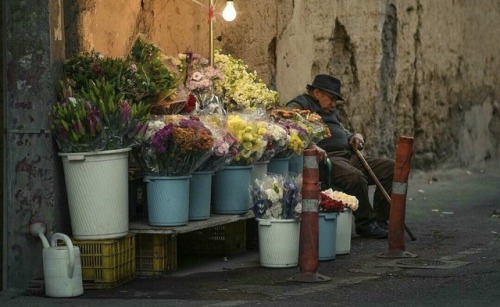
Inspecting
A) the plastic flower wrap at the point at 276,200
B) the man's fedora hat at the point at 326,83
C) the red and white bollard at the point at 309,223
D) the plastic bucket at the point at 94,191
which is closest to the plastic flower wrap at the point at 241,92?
the man's fedora hat at the point at 326,83

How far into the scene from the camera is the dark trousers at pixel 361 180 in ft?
40.0

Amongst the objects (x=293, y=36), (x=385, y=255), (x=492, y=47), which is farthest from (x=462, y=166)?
(x=385, y=255)

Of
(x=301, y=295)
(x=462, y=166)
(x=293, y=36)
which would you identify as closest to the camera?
(x=301, y=295)

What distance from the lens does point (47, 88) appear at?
948 centimetres

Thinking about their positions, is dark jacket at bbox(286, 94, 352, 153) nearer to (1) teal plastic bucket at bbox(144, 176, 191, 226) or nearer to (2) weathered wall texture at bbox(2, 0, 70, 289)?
(1) teal plastic bucket at bbox(144, 176, 191, 226)

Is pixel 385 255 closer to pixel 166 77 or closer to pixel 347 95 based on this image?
pixel 166 77

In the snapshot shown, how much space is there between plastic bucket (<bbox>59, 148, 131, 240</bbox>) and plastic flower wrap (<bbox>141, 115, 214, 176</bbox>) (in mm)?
327

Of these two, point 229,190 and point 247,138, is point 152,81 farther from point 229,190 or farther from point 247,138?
point 229,190

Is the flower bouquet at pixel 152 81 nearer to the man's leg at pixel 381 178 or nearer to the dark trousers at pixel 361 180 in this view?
the dark trousers at pixel 361 180

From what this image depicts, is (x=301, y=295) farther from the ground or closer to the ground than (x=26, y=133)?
closer to the ground

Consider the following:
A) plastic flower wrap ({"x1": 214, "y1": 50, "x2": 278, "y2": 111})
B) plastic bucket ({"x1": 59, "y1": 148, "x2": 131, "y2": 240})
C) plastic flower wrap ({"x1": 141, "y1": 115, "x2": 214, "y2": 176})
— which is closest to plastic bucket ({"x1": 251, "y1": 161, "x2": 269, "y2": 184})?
plastic flower wrap ({"x1": 214, "y1": 50, "x2": 278, "y2": 111})

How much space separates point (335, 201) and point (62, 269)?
2.74 m

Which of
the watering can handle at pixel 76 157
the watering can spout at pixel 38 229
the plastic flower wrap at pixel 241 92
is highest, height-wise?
the plastic flower wrap at pixel 241 92

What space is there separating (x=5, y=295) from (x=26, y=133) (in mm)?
1131
